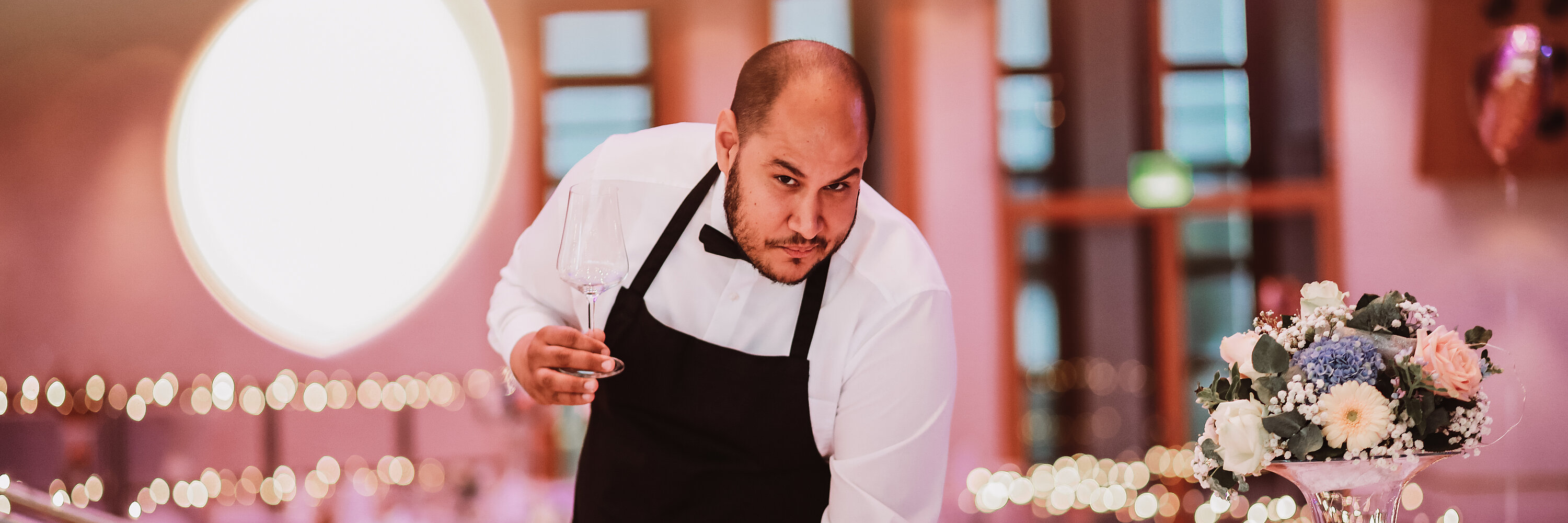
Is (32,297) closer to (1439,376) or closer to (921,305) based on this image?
(921,305)

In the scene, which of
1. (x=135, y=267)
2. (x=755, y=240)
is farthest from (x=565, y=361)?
(x=135, y=267)

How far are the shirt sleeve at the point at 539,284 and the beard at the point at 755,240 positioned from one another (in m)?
0.37

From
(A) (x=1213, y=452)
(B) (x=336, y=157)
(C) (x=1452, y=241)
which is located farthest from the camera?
(B) (x=336, y=157)

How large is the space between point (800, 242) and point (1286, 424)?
696 millimetres

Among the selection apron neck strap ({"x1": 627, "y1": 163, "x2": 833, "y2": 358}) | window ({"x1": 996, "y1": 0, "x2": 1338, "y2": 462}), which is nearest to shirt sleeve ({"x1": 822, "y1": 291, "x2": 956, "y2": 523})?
apron neck strap ({"x1": 627, "y1": 163, "x2": 833, "y2": 358})

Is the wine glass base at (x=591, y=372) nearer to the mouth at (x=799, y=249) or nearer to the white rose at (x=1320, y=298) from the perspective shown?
the mouth at (x=799, y=249)

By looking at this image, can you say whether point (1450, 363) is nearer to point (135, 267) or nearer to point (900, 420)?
point (900, 420)

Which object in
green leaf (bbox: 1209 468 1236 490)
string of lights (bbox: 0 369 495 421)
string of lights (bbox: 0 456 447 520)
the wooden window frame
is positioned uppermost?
the wooden window frame

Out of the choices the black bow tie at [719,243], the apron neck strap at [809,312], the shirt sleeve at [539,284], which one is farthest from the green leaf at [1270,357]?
the shirt sleeve at [539,284]

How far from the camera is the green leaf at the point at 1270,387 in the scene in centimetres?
128

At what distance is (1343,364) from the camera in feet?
4.09

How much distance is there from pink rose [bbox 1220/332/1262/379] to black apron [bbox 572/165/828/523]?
0.67 metres

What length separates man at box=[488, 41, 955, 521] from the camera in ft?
5.21

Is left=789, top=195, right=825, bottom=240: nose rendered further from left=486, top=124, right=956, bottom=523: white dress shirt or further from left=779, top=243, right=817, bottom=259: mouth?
left=486, top=124, right=956, bottom=523: white dress shirt
